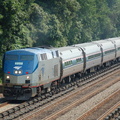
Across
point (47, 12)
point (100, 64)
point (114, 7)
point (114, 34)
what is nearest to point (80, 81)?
point (100, 64)

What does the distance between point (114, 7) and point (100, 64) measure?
46.8 meters

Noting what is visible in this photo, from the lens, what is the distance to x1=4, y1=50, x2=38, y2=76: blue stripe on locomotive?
23109 mm

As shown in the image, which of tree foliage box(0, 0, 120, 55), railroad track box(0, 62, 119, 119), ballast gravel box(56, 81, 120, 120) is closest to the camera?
ballast gravel box(56, 81, 120, 120)

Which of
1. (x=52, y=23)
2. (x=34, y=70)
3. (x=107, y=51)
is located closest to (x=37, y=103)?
(x=34, y=70)

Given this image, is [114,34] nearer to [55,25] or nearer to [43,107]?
[55,25]

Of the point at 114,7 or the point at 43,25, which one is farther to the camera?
the point at 114,7

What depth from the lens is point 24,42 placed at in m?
37.0

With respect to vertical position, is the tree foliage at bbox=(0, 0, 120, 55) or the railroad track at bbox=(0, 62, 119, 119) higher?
the tree foliage at bbox=(0, 0, 120, 55)

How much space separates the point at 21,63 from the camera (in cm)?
2341

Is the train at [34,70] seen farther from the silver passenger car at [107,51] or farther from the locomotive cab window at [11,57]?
the silver passenger car at [107,51]

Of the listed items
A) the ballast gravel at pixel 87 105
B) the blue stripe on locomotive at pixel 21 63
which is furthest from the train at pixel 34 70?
Result: the ballast gravel at pixel 87 105

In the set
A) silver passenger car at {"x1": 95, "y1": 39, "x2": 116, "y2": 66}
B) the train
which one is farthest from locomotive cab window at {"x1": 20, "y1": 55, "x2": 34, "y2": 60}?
silver passenger car at {"x1": 95, "y1": 39, "x2": 116, "y2": 66}

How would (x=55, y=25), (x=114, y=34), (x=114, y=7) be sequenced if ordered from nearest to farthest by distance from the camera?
(x=55, y=25)
(x=114, y=34)
(x=114, y=7)

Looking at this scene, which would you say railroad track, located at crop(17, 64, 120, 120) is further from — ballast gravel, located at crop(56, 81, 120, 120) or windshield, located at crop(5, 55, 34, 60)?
windshield, located at crop(5, 55, 34, 60)
